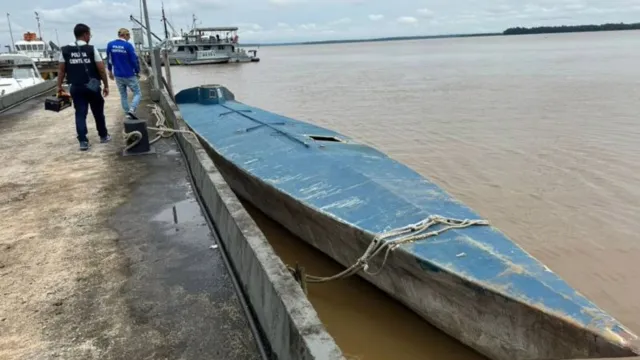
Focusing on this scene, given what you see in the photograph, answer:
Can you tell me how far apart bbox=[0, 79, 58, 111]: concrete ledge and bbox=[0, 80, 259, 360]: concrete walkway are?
25.1 feet

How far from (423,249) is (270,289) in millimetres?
1989

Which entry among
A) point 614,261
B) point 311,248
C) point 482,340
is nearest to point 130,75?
point 311,248

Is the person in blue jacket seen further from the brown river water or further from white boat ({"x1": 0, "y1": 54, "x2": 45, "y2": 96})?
white boat ({"x1": 0, "y1": 54, "x2": 45, "y2": 96})

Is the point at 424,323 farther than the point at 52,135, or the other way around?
the point at 52,135

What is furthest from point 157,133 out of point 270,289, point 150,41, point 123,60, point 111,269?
point 270,289

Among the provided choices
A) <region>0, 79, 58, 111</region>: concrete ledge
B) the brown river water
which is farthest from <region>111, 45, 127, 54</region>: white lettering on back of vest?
<region>0, 79, 58, 111</region>: concrete ledge

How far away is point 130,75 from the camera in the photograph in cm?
941

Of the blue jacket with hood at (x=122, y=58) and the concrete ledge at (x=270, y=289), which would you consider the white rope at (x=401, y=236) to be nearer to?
the concrete ledge at (x=270, y=289)

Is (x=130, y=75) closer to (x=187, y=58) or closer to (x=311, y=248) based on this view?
(x=311, y=248)

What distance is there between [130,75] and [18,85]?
12452 mm

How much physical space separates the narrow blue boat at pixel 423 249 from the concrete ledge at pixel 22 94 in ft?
29.6

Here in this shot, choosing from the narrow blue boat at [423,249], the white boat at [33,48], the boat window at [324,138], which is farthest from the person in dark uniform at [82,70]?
the white boat at [33,48]

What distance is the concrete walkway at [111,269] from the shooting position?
137 inches

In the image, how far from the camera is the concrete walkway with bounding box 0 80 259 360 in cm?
347
